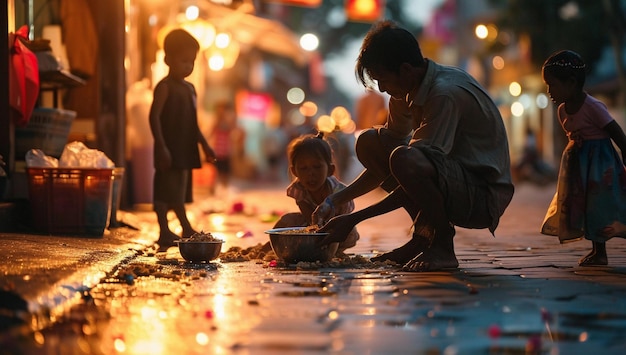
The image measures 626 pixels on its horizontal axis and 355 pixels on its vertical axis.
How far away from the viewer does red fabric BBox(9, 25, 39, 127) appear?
27.9ft

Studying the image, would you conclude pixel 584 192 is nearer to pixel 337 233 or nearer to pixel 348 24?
pixel 337 233

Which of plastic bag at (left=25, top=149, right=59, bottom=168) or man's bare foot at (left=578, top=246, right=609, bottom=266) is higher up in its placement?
plastic bag at (left=25, top=149, right=59, bottom=168)

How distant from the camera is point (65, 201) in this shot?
8.50m

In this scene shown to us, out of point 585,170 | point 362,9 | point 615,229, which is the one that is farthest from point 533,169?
point 615,229

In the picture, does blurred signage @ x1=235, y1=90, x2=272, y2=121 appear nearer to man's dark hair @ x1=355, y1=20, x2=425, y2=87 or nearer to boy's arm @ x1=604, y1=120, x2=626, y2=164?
boy's arm @ x1=604, y1=120, x2=626, y2=164

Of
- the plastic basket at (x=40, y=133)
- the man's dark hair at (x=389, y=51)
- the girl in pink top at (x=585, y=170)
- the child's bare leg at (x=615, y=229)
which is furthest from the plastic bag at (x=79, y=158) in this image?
the child's bare leg at (x=615, y=229)

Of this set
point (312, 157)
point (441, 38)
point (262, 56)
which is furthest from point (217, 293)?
point (441, 38)

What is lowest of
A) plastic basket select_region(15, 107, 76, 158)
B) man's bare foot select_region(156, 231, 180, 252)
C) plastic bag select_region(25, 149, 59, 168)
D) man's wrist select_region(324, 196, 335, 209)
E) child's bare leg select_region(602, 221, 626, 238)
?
man's bare foot select_region(156, 231, 180, 252)

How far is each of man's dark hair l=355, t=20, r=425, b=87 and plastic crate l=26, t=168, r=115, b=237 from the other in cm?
315

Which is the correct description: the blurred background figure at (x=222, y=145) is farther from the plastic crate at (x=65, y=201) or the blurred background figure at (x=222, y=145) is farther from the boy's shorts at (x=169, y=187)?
the plastic crate at (x=65, y=201)

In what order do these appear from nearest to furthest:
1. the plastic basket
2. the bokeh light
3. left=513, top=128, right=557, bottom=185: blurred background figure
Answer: the plastic basket < left=513, top=128, right=557, bottom=185: blurred background figure < the bokeh light

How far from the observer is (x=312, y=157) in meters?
7.43

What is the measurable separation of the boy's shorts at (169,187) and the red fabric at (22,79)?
3.87 ft

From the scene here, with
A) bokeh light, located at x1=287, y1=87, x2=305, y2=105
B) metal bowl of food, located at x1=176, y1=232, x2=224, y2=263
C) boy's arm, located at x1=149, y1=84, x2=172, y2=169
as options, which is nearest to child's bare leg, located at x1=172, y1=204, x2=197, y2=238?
boy's arm, located at x1=149, y1=84, x2=172, y2=169
